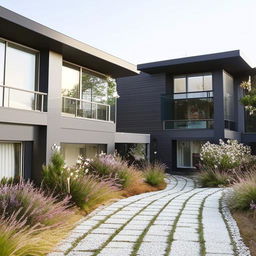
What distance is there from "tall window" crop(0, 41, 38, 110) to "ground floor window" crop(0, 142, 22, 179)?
4.23ft

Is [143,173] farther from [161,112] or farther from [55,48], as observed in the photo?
[161,112]

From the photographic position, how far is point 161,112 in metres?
20.8

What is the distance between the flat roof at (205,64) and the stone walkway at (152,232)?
11140 millimetres

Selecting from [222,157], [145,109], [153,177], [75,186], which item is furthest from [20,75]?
[145,109]

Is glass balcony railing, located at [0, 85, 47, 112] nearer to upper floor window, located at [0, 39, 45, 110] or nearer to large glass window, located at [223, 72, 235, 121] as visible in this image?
upper floor window, located at [0, 39, 45, 110]

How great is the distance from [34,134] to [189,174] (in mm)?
10978

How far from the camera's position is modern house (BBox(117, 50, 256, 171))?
1931 cm

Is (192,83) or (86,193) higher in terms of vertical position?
(192,83)

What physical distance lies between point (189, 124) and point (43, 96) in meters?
10.8

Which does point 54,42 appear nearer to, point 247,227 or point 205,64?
point 247,227

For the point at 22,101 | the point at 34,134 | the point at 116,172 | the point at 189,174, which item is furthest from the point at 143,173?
the point at 189,174

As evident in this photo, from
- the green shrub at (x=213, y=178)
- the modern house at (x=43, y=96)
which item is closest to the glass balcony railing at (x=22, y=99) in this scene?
the modern house at (x=43, y=96)

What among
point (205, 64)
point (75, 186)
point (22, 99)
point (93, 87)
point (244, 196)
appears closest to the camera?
point (244, 196)

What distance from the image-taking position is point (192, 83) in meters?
20.8
